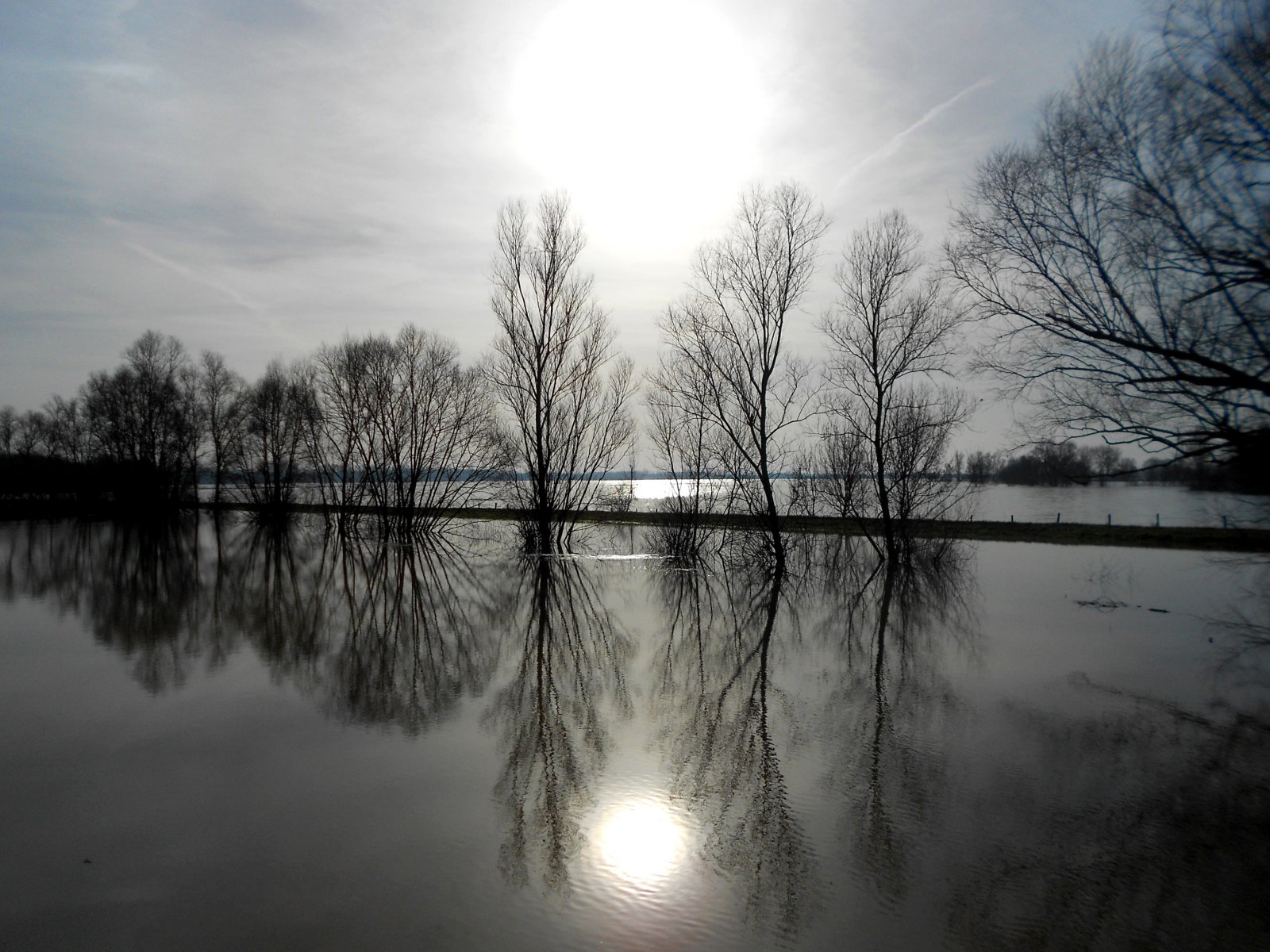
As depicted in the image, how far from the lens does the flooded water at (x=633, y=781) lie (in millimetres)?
3586

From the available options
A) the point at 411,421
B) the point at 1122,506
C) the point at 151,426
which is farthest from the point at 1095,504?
the point at 151,426

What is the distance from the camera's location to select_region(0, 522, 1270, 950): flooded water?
359 centimetres

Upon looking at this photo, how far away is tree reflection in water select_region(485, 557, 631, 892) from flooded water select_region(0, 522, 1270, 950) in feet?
0.11

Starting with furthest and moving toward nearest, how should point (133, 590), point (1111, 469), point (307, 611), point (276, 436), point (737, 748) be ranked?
point (276, 436) < point (133, 590) < point (307, 611) < point (1111, 469) < point (737, 748)

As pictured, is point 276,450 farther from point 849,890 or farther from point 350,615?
A: point 849,890

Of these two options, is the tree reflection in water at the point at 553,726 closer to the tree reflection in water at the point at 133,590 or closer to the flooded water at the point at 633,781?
the flooded water at the point at 633,781

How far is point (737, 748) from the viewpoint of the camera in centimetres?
586

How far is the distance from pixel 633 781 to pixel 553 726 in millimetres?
1378

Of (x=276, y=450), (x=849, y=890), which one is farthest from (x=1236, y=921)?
(x=276, y=450)

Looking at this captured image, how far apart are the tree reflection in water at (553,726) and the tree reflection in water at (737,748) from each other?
1.96ft

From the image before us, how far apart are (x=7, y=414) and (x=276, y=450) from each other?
151 feet

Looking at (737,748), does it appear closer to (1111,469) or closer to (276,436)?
(1111,469)

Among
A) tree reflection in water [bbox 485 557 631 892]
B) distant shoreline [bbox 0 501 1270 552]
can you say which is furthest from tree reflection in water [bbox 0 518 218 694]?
distant shoreline [bbox 0 501 1270 552]

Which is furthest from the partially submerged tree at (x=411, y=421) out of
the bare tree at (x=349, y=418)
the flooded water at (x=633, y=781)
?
the flooded water at (x=633, y=781)
